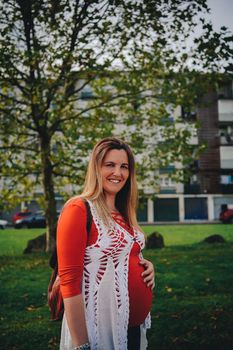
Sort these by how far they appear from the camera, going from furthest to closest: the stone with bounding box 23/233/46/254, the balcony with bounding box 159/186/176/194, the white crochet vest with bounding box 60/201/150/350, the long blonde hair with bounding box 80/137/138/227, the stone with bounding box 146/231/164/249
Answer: the balcony with bounding box 159/186/176/194
the stone with bounding box 146/231/164/249
the stone with bounding box 23/233/46/254
the long blonde hair with bounding box 80/137/138/227
the white crochet vest with bounding box 60/201/150/350

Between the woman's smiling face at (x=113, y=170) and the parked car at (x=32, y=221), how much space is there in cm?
2794

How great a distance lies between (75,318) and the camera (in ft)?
8.13

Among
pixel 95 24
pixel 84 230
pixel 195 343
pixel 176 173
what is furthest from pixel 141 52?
pixel 84 230

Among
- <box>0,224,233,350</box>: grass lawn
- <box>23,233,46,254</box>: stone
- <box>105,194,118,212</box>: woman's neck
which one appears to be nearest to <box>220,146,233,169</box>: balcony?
<box>0,224,233,350</box>: grass lawn

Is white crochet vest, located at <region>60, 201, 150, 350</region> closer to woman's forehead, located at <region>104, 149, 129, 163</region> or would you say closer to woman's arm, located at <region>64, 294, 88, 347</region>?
woman's arm, located at <region>64, 294, 88, 347</region>

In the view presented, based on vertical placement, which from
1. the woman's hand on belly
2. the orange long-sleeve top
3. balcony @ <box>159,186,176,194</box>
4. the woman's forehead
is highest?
the woman's forehead

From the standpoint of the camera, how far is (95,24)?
8.48 meters

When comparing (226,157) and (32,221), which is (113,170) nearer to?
(32,221)

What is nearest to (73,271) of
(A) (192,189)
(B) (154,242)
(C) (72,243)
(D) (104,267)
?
(C) (72,243)

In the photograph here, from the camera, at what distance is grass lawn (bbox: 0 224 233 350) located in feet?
17.2

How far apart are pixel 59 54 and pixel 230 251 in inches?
367

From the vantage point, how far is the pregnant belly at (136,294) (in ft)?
9.45

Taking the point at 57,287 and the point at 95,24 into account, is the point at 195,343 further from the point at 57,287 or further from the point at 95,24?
the point at 95,24

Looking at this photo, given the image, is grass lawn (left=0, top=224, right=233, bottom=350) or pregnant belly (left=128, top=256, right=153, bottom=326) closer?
pregnant belly (left=128, top=256, right=153, bottom=326)
